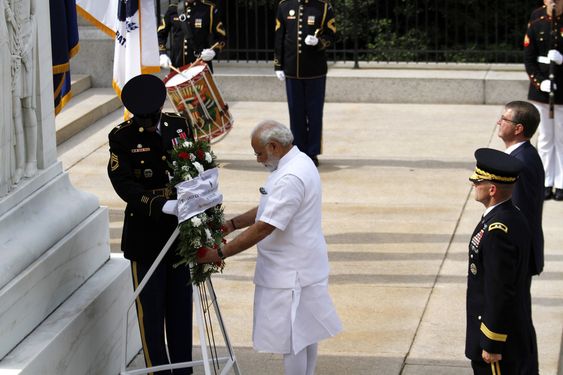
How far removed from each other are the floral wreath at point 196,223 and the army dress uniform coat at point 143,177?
249 mm

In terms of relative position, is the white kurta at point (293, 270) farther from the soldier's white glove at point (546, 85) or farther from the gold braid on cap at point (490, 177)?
the soldier's white glove at point (546, 85)

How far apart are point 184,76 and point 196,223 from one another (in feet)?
17.9

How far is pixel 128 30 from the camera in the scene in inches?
340

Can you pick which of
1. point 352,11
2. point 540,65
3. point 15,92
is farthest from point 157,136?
point 352,11

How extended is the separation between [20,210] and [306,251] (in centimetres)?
144

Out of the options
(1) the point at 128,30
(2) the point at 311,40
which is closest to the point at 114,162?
(1) the point at 128,30

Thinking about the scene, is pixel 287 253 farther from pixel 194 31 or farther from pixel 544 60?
pixel 194 31

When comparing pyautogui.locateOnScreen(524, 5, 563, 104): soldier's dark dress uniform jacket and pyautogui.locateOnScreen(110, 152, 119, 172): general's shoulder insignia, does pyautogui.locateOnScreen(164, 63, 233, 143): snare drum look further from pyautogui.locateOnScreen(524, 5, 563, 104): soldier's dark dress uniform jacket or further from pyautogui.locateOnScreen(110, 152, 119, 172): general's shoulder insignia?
pyautogui.locateOnScreen(110, 152, 119, 172): general's shoulder insignia

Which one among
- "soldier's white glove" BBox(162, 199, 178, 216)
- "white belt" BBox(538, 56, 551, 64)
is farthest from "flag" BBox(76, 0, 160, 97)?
"white belt" BBox(538, 56, 551, 64)

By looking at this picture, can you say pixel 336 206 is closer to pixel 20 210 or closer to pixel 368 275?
pixel 368 275

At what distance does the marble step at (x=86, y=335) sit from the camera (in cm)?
546

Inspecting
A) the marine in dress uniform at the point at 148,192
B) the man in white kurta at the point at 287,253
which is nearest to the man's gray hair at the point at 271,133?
the man in white kurta at the point at 287,253

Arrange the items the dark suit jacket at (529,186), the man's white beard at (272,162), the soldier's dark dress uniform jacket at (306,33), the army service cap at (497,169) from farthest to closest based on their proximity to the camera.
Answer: the soldier's dark dress uniform jacket at (306,33) < the dark suit jacket at (529,186) < the man's white beard at (272,162) < the army service cap at (497,169)

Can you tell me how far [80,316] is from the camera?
5992 mm
